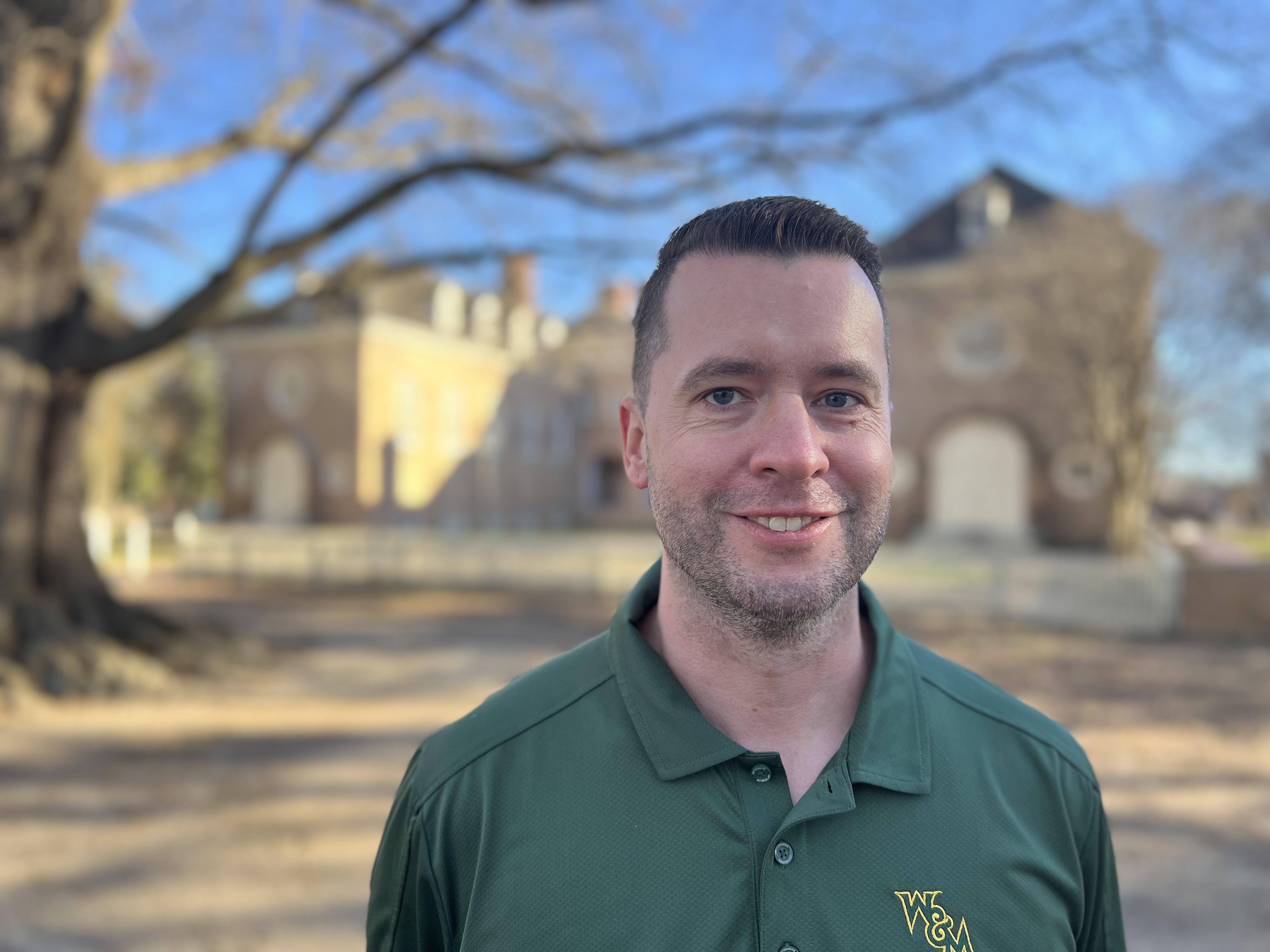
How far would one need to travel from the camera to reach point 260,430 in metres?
33.6

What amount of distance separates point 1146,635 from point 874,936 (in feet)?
48.2

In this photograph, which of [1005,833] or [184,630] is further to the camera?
[184,630]

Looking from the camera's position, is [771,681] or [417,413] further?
[417,413]

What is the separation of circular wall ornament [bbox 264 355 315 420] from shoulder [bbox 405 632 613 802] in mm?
32600

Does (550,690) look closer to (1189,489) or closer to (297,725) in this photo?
(297,725)

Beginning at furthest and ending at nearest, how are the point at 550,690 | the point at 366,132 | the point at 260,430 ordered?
the point at 260,430 → the point at 366,132 → the point at 550,690

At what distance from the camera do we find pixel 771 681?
178 centimetres

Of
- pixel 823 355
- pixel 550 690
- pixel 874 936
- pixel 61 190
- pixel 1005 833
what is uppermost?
pixel 61 190

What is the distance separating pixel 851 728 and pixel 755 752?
7.8 inches

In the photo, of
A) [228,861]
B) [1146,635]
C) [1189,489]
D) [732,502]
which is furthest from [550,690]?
[1189,489]

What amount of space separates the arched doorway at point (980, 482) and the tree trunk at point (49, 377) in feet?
70.1

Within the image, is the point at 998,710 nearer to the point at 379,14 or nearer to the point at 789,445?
the point at 789,445

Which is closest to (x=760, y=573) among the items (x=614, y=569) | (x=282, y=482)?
(x=614, y=569)

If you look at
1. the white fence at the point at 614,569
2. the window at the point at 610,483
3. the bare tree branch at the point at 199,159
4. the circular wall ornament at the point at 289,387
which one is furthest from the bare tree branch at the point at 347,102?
the window at the point at 610,483
